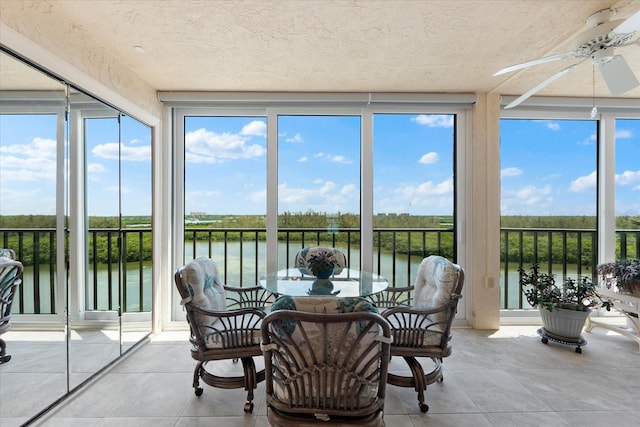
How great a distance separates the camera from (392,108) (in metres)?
3.01

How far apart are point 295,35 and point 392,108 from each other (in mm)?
1405

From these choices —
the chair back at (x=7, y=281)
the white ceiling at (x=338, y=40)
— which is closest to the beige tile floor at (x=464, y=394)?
the chair back at (x=7, y=281)

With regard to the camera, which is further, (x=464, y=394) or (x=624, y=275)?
(x=624, y=275)

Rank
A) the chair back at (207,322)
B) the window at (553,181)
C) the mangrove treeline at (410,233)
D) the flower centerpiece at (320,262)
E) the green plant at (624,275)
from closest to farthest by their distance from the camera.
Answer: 1. the chair back at (207,322)
2. the flower centerpiece at (320,262)
3. the green plant at (624,275)
4. the mangrove treeline at (410,233)
5. the window at (553,181)

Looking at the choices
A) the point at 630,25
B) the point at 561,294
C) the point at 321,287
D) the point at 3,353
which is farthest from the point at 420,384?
the point at 3,353

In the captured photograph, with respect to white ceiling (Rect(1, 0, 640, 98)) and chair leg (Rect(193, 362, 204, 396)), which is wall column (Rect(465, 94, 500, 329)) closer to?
white ceiling (Rect(1, 0, 640, 98))

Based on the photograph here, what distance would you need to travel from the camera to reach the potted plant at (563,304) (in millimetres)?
2553

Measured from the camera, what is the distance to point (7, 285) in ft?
5.50

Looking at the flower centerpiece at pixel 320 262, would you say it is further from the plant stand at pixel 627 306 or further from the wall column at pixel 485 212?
the plant stand at pixel 627 306

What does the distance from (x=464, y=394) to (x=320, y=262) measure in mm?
1323

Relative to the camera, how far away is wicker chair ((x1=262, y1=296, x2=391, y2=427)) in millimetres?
1119

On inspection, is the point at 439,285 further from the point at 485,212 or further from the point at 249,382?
the point at 485,212

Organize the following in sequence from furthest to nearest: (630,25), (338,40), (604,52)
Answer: (338,40), (604,52), (630,25)

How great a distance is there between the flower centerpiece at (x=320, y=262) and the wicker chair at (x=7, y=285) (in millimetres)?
1850
